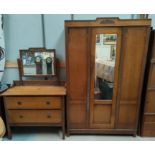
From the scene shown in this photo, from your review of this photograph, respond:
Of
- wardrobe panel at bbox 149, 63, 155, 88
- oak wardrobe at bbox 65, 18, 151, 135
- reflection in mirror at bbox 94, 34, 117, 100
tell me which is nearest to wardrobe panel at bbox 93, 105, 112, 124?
oak wardrobe at bbox 65, 18, 151, 135

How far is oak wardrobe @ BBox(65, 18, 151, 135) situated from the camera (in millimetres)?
1753

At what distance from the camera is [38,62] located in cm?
223

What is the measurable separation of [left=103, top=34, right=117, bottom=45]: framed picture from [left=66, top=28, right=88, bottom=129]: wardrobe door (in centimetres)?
24

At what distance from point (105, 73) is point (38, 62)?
3.42ft

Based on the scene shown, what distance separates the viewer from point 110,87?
197 centimetres

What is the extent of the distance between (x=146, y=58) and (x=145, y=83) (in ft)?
1.12

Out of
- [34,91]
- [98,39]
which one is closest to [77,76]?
[98,39]

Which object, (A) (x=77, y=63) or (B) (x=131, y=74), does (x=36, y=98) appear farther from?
(B) (x=131, y=74)

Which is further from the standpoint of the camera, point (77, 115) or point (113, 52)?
point (77, 115)

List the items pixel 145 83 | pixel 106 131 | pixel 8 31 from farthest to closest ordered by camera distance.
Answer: pixel 8 31, pixel 106 131, pixel 145 83

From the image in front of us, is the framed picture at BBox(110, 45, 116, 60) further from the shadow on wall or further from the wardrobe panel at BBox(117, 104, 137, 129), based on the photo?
the shadow on wall

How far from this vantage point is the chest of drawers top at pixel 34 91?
1.92 m

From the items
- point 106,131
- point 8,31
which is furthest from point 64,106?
point 8,31
